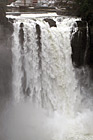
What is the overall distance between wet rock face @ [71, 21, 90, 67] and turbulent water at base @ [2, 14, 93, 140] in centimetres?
35

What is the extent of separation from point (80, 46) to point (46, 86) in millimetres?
3294

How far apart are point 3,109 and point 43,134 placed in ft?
9.05

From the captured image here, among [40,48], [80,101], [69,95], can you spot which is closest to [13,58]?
[40,48]

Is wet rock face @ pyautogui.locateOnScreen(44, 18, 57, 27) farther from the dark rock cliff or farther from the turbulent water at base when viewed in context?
the dark rock cliff

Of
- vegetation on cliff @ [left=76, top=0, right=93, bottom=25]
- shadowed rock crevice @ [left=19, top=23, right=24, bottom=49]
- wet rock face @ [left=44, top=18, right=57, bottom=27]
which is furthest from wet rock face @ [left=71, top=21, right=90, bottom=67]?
shadowed rock crevice @ [left=19, top=23, right=24, bottom=49]

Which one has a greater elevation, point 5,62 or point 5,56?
point 5,56

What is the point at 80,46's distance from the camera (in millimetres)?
15156

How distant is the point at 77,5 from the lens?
17.1m

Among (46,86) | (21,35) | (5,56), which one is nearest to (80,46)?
(46,86)

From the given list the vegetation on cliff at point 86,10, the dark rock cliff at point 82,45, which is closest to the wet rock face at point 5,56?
the dark rock cliff at point 82,45

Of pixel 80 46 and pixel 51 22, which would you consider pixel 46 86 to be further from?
pixel 51 22

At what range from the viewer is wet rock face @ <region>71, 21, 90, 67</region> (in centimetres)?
1491

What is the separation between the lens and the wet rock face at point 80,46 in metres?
14.9

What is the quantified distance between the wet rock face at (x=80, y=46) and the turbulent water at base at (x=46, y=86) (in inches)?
13.8
